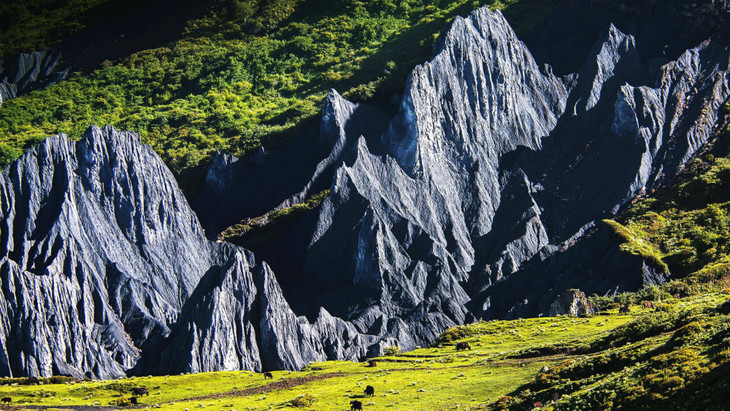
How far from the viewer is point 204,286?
4306 inches

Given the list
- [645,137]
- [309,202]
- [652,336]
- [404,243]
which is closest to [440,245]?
[404,243]

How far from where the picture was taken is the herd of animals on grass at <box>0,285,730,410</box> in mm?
53562

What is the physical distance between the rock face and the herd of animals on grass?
3283mm

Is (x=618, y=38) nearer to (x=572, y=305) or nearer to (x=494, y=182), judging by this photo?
(x=494, y=182)

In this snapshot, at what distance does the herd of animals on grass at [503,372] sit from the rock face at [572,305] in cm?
328

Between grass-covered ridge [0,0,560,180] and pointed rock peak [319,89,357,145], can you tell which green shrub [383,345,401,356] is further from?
grass-covered ridge [0,0,560,180]

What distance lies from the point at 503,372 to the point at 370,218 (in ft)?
188

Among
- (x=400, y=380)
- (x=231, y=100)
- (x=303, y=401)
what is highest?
(x=231, y=100)

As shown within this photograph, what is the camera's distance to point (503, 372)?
7250cm

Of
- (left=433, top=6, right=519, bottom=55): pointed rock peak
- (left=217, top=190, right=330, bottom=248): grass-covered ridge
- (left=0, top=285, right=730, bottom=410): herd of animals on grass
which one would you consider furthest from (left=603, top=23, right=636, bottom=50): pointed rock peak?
(left=0, top=285, right=730, bottom=410): herd of animals on grass

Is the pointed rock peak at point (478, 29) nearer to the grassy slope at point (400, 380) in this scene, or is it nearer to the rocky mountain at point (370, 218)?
the rocky mountain at point (370, 218)

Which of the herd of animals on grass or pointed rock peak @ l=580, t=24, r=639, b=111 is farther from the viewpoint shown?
pointed rock peak @ l=580, t=24, r=639, b=111

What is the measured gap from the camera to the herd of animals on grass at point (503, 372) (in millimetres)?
53562

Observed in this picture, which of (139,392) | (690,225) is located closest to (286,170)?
(690,225)
